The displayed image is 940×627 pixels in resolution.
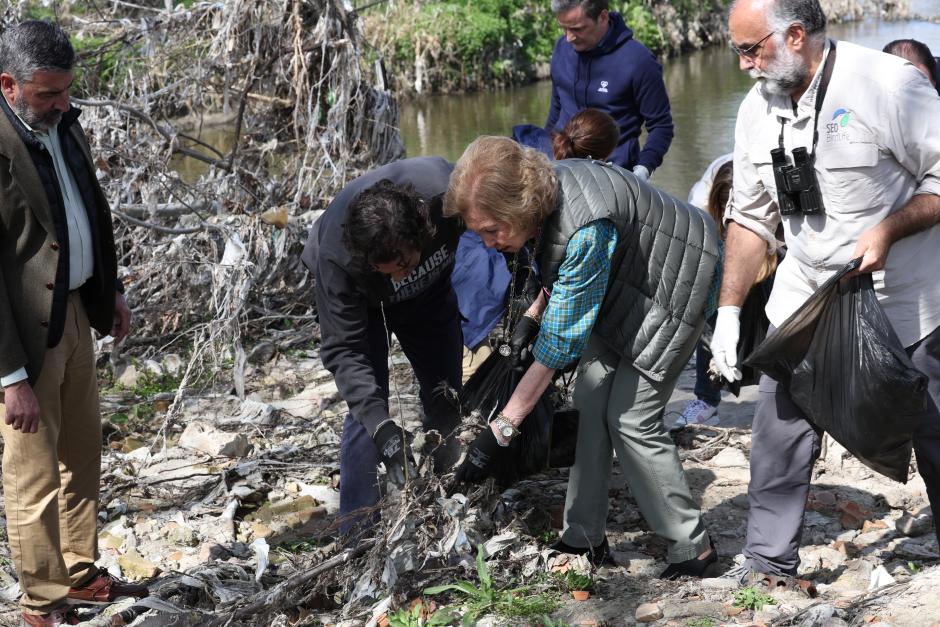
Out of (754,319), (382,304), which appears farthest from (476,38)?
(382,304)

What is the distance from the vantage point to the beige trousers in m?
3.12

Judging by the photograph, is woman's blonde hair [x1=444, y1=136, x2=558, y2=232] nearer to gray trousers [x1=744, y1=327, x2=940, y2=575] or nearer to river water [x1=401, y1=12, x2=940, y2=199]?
gray trousers [x1=744, y1=327, x2=940, y2=575]

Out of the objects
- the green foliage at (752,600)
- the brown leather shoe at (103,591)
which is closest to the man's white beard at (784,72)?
the green foliage at (752,600)

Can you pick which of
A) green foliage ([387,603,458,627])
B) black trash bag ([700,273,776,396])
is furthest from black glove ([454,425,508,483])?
black trash bag ([700,273,776,396])

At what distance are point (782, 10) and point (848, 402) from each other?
1.14 m

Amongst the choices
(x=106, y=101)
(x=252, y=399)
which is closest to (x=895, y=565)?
(x=252, y=399)

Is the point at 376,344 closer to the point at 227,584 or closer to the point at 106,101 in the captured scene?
the point at 227,584

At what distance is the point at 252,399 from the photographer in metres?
5.56

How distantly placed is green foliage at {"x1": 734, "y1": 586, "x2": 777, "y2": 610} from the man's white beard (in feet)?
4.92

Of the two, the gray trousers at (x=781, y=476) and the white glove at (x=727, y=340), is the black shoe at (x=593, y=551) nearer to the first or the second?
the gray trousers at (x=781, y=476)

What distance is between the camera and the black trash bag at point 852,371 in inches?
111

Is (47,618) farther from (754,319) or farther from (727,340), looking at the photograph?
(754,319)

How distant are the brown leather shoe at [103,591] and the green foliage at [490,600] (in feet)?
3.61

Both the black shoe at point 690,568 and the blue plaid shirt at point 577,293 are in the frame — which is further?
the black shoe at point 690,568
